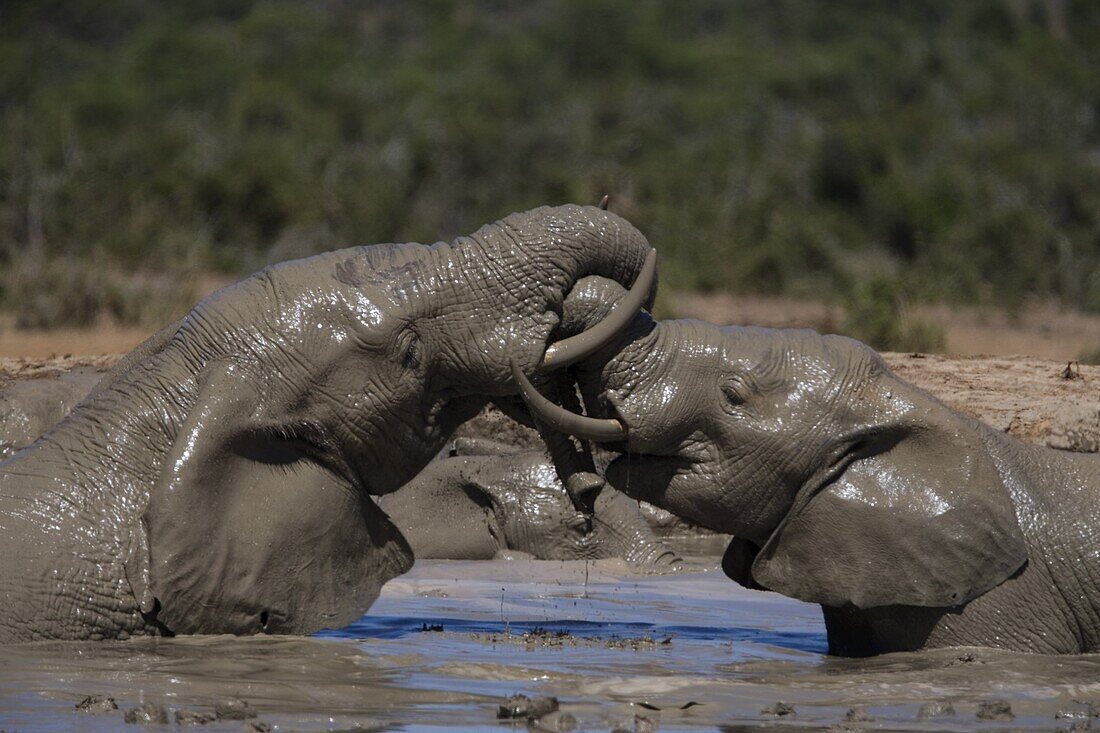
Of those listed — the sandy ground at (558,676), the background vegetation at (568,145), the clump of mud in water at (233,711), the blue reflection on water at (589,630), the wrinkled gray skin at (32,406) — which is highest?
the clump of mud in water at (233,711)

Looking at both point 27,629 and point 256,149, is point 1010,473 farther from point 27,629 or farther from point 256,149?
point 256,149

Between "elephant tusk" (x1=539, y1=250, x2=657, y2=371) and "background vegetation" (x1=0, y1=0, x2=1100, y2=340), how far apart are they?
10187mm

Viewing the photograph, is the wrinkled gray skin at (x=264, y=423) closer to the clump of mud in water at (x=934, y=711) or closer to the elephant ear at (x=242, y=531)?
the elephant ear at (x=242, y=531)

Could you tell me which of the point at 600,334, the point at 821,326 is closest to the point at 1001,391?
the point at 600,334

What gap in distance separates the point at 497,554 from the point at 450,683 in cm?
395

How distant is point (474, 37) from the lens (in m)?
69.1

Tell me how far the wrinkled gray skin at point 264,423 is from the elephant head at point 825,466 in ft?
1.47

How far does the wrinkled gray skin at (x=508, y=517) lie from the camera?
409 inches

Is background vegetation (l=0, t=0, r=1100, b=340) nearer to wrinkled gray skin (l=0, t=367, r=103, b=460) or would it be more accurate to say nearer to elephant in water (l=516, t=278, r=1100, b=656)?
wrinkled gray skin (l=0, t=367, r=103, b=460)

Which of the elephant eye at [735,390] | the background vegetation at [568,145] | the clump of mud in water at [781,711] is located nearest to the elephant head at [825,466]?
the elephant eye at [735,390]

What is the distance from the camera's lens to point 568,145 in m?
39.9

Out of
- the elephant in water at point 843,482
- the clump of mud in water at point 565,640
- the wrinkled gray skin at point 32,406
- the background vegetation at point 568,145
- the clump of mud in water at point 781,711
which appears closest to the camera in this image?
the clump of mud in water at point 781,711

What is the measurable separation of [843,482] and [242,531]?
2.13 m

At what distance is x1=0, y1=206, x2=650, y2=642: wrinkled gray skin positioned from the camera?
671 cm
